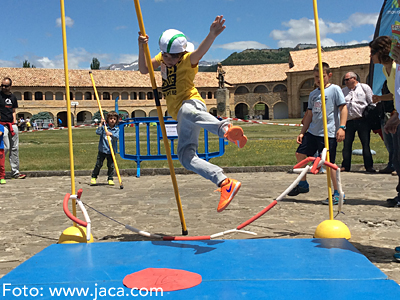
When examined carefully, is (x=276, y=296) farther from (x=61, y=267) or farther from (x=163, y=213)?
(x=163, y=213)

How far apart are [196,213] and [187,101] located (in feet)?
7.37

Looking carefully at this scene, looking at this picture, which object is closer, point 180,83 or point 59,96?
point 180,83

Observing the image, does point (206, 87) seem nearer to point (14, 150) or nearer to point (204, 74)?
point (204, 74)

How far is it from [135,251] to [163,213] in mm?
2411

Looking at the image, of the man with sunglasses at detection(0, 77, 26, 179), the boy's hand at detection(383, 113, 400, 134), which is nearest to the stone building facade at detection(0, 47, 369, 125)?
the man with sunglasses at detection(0, 77, 26, 179)

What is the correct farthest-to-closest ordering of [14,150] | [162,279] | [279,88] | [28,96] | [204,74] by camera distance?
[204,74], [279,88], [28,96], [14,150], [162,279]

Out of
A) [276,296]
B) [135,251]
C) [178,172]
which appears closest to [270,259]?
[276,296]

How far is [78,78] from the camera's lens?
72812mm

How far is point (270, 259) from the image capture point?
3.24 m

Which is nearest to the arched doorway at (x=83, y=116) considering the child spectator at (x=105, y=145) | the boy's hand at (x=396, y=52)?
the child spectator at (x=105, y=145)

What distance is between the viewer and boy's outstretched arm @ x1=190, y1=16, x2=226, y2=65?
3.78 m

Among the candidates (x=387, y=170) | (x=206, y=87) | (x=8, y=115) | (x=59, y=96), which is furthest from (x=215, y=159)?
(x=206, y=87)

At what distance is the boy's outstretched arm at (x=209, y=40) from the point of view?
12.4 ft

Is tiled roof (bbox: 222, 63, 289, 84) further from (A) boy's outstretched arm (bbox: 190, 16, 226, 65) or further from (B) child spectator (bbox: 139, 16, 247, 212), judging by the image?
(A) boy's outstretched arm (bbox: 190, 16, 226, 65)
